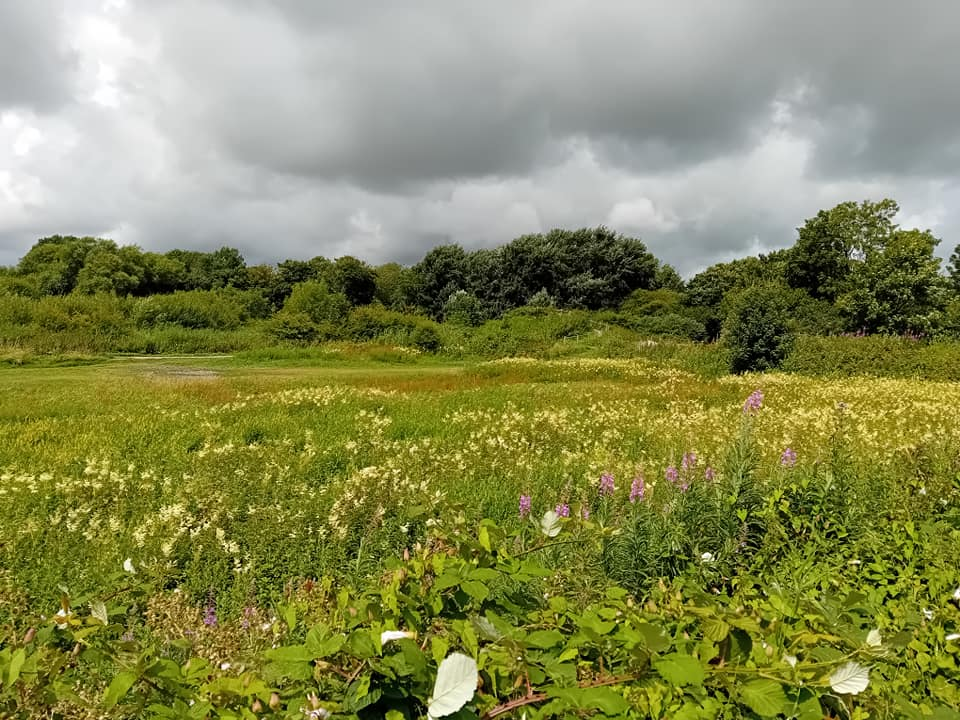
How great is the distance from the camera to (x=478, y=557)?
1543 mm

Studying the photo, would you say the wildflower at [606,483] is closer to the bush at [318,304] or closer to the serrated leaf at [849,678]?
the serrated leaf at [849,678]

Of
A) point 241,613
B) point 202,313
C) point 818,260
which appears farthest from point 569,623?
point 818,260

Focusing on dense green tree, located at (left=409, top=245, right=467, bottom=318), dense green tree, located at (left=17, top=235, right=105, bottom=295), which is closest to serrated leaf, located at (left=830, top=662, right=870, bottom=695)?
dense green tree, located at (left=409, top=245, right=467, bottom=318)

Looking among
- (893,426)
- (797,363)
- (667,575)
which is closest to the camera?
(667,575)

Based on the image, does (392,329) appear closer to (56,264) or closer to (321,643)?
(56,264)

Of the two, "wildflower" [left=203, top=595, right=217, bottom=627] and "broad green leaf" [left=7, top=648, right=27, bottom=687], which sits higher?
"broad green leaf" [left=7, top=648, right=27, bottom=687]

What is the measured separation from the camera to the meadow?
1220mm

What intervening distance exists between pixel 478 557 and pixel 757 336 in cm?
1865

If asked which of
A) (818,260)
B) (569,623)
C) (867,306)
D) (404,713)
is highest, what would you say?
(818,260)

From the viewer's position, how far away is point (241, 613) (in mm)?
3309

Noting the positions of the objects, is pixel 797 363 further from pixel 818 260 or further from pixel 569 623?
pixel 818 260

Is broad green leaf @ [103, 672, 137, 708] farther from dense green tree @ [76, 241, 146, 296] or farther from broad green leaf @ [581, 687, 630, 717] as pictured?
dense green tree @ [76, 241, 146, 296]

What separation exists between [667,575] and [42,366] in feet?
74.1

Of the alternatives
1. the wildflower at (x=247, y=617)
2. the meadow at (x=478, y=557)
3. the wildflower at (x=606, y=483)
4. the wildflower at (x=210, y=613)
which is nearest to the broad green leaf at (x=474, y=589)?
the meadow at (x=478, y=557)
